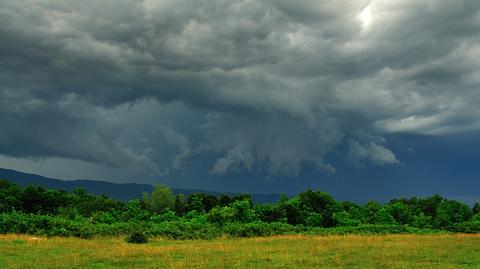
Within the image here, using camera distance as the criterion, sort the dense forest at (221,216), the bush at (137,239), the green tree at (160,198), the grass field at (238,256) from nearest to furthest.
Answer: the grass field at (238,256), the bush at (137,239), the dense forest at (221,216), the green tree at (160,198)

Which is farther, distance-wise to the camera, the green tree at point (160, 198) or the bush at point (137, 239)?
the green tree at point (160, 198)

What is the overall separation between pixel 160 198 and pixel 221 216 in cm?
8988

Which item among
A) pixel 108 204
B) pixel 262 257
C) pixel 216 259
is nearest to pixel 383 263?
pixel 262 257

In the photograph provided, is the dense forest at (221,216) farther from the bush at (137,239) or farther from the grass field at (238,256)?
the grass field at (238,256)

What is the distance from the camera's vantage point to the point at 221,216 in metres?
68.8

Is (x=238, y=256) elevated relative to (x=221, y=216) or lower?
lower

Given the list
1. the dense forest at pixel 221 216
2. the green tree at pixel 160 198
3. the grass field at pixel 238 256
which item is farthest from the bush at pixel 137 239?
the green tree at pixel 160 198

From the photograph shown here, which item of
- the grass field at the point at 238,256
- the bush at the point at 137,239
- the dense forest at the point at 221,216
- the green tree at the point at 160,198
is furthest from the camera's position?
the green tree at the point at 160,198

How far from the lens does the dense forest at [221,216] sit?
5709cm

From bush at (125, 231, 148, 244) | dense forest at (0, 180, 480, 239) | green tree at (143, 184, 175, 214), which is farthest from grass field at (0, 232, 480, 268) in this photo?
green tree at (143, 184, 175, 214)

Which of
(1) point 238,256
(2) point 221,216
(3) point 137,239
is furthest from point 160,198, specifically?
(1) point 238,256

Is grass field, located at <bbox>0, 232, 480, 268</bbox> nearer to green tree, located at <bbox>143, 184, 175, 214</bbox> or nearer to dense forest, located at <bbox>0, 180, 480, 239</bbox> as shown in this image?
dense forest, located at <bbox>0, 180, 480, 239</bbox>

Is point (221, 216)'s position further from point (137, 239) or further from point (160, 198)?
point (160, 198)

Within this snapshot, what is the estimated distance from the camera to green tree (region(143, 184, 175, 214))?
499 feet
